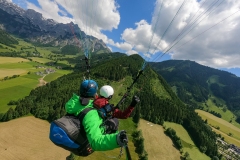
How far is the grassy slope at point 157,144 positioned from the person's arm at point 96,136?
59624mm

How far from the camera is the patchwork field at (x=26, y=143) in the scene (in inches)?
1785

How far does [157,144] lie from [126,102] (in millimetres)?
26435

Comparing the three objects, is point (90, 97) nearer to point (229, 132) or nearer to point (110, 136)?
point (110, 136)

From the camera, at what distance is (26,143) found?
50.2 meters

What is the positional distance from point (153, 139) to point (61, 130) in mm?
70123

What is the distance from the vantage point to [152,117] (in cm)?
8856

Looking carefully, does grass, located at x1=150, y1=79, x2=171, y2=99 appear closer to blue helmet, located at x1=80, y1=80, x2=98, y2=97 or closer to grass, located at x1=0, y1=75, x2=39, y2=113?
grass, located at x1=0, y1=75, x2=39, y2=113

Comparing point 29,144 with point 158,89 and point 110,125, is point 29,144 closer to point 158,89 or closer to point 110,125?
point 110,125

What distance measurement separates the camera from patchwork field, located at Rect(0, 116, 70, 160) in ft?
149

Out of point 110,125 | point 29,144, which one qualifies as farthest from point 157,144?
point 110,125

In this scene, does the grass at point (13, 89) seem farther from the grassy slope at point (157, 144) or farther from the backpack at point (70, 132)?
the backpack at point (70, 132)

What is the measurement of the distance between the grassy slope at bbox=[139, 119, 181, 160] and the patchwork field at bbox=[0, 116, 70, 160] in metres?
27.4

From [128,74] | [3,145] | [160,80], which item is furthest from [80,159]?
[160,80]

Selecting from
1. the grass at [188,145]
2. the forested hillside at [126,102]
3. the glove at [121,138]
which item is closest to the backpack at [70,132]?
the glove at [121,138]
